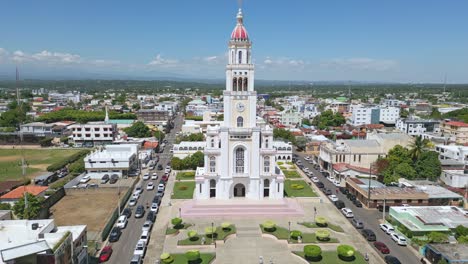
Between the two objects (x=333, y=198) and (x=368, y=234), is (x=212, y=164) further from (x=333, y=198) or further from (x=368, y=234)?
(x=368, y=234)

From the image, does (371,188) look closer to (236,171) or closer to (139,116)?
(236,171)

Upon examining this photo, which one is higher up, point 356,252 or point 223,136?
point 223,136

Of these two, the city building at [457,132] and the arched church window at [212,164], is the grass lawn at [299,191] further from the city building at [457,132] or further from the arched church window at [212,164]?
the city building at [457,132]

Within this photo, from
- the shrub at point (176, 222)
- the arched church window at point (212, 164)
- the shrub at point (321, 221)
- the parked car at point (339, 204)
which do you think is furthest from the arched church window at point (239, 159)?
the parked car at point (339, 204)

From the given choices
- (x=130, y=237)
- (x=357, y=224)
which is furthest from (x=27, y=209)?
(x=357, y=224)

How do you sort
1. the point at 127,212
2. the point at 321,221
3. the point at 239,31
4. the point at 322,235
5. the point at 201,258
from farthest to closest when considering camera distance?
the point at 239,31, the point at 127,212, the point at 321,221, the point at 322,235, the point at 201,258

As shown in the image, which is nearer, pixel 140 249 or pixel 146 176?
pixel 140 249

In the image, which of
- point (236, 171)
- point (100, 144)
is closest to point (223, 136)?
point (236, 171)
